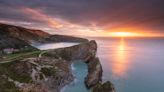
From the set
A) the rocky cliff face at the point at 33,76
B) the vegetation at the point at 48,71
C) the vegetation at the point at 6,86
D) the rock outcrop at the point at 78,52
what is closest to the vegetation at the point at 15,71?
the rocky cliff face at the point at 33,76

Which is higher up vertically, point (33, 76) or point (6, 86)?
point (33, 76)

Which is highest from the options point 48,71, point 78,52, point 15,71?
point 15,71

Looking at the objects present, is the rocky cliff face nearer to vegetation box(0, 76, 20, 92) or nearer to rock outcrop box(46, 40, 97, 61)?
vegetation box(0, 76, 20, 92)

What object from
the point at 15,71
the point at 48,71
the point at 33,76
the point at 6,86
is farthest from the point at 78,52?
the point at 6,86

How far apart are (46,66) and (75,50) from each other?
54402 mm

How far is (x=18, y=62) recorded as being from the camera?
222ft

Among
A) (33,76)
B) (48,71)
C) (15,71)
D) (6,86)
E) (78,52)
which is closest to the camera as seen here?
(6,86)

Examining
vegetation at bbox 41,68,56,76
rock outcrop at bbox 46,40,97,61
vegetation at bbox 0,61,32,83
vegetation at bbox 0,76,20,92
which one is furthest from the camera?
rock outcrop at bbox 46,40,97,61

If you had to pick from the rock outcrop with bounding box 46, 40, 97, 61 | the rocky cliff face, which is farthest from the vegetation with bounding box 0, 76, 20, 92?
the rock outcrop with bounding box 46, 40, 97, 61

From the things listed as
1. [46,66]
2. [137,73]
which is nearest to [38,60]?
[46,66]

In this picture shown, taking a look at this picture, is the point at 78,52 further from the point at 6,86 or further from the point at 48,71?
the point at 6,86

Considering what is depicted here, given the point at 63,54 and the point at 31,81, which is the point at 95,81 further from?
the point at 63,54

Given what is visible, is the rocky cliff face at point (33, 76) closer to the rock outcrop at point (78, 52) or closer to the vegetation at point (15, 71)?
the vegetation at point (15, 71)

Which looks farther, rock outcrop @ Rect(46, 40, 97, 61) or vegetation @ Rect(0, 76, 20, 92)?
rock outcrop @ Rect(46, 40, 97, 61)
